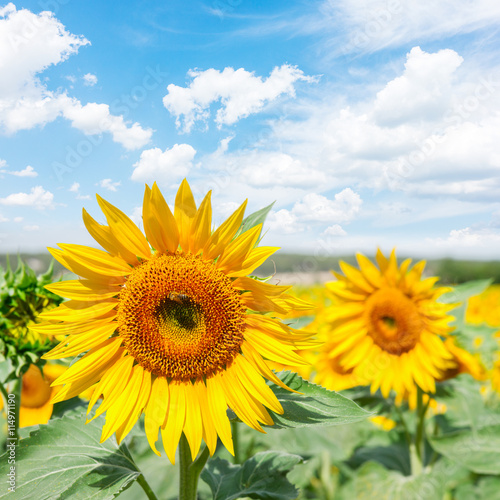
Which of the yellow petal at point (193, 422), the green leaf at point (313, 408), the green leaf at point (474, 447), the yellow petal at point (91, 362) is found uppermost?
the yellow petal at point (91, 362)

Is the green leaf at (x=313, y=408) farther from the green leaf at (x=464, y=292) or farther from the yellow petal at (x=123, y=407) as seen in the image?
the green leaf at (x=464, y=292)

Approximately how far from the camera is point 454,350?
13.9ft

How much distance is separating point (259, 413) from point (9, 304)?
1389mm

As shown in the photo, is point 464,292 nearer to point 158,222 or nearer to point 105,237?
point 158,222

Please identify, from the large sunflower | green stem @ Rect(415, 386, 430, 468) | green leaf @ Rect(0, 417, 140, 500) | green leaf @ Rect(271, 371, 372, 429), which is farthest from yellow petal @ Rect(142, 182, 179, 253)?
green stem @ Rect(415, 386, 430, 468)

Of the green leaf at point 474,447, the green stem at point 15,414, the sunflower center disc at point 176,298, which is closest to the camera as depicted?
the sunflower center disc at point 176,298

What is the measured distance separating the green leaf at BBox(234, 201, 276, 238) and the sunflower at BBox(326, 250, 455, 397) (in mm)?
1974

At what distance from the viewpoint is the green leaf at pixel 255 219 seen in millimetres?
1910

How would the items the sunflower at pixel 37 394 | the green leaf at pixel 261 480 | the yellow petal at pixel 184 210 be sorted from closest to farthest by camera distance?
the yellow petal at pixel 184 210
the green leaf at pixel 261 480
the sunflower at pixel 37 394

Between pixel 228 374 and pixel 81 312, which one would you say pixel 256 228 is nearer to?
pixel 228 374

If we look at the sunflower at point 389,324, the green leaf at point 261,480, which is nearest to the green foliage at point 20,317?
the green leaf at point 261,480

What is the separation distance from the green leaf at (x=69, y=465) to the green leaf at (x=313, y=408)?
59cm

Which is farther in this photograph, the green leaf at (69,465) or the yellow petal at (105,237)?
the yellow petal at (105,237)

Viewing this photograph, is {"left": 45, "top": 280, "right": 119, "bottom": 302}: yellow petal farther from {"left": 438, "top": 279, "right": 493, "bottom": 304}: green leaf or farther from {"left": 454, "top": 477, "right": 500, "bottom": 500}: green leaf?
{"left": 454, "top": 477, "right": 500, "bottom": 500}: green leaf
